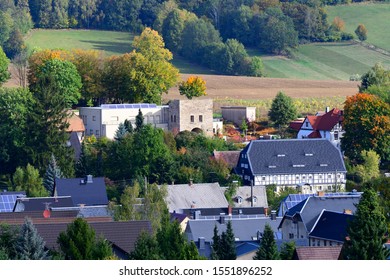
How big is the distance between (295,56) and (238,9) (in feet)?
41.0

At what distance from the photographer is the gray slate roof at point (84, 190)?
6269cm

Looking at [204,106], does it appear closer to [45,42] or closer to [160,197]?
[160,197]

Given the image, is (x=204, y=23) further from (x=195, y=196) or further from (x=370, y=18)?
(x=195, y=196)

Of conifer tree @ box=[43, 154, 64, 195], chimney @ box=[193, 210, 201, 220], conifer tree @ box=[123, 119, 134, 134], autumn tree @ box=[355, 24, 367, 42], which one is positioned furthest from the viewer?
autumn tree @ box=[355, 24, 367, 42]

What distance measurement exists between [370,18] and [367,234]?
339ft

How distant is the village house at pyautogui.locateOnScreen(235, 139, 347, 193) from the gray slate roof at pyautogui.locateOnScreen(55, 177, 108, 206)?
33.0 ft

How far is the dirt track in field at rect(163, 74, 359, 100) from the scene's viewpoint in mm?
101312

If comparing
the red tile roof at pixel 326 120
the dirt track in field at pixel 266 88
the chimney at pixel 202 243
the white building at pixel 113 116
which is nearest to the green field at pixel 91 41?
the dirt track in field at pixel 266 88

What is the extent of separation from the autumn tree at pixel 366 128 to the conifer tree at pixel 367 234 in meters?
32.8

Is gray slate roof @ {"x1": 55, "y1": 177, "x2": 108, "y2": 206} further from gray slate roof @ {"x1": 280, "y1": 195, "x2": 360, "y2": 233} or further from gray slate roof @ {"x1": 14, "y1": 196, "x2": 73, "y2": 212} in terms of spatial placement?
gray slate roof @ {"x1": 280, "y1": 195, "x2": 360, "y2": 233}

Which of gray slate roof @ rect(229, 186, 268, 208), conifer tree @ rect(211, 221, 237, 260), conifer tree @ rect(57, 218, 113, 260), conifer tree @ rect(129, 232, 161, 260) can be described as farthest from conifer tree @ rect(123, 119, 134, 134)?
conifer tree @ rect(129, 232, 161, 260)

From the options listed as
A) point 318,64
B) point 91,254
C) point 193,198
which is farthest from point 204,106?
point 318,64

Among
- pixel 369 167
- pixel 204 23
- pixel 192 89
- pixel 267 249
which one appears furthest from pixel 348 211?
pixel 204 23

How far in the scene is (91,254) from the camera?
3903 cm
